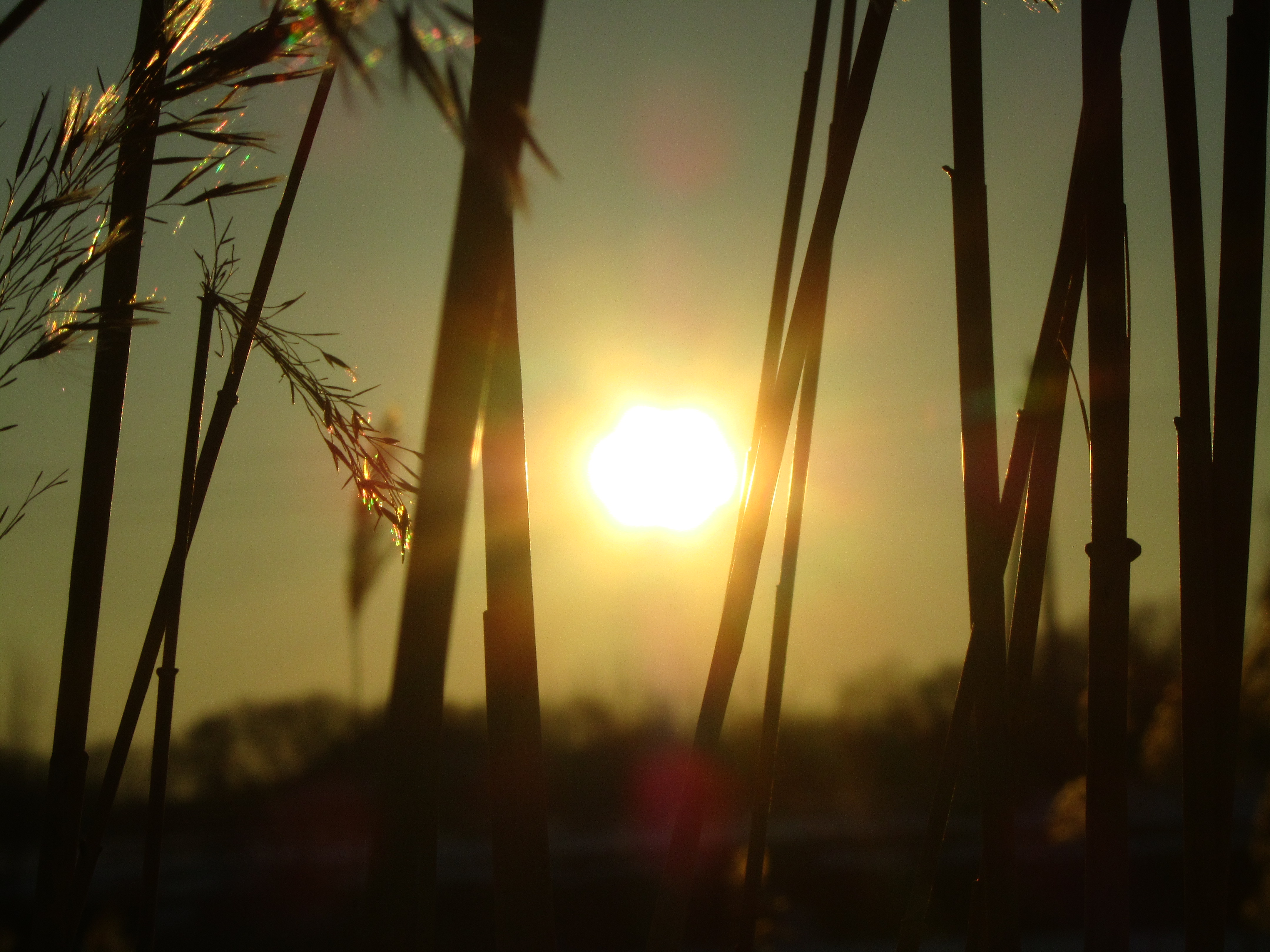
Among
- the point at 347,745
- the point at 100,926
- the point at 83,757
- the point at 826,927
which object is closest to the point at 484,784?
the point at 347,745

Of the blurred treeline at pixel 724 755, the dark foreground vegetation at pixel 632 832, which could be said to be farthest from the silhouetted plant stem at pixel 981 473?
the dark foreground vegetation at pixel 632 832

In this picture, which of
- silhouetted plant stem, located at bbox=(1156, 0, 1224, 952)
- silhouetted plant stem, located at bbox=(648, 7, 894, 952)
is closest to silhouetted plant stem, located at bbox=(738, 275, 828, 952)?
silhouetted plant stem, located at bbox=(648, 7, 894, 952)

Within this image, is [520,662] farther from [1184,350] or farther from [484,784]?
[484,784]

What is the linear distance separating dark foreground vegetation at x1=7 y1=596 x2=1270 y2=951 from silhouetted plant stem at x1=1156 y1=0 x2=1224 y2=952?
4.10 m

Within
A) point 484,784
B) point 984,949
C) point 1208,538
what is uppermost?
point 1208,538

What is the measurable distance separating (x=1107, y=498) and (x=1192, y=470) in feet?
0.65

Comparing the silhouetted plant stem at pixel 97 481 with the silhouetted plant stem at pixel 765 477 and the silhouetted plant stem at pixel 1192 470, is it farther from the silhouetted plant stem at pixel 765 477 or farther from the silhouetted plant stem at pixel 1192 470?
the silhouetted plant stem at pixel 1192 470

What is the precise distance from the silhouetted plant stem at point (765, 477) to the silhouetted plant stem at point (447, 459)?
0.53 m

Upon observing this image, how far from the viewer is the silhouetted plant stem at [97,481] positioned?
1334 millimetres

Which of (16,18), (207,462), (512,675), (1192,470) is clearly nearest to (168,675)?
(207,462)

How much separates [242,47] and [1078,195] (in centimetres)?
117

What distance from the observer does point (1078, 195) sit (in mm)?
1366

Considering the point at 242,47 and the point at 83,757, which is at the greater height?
the point at 242,47

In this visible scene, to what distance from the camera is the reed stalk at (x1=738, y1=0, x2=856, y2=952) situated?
1.49 meters
